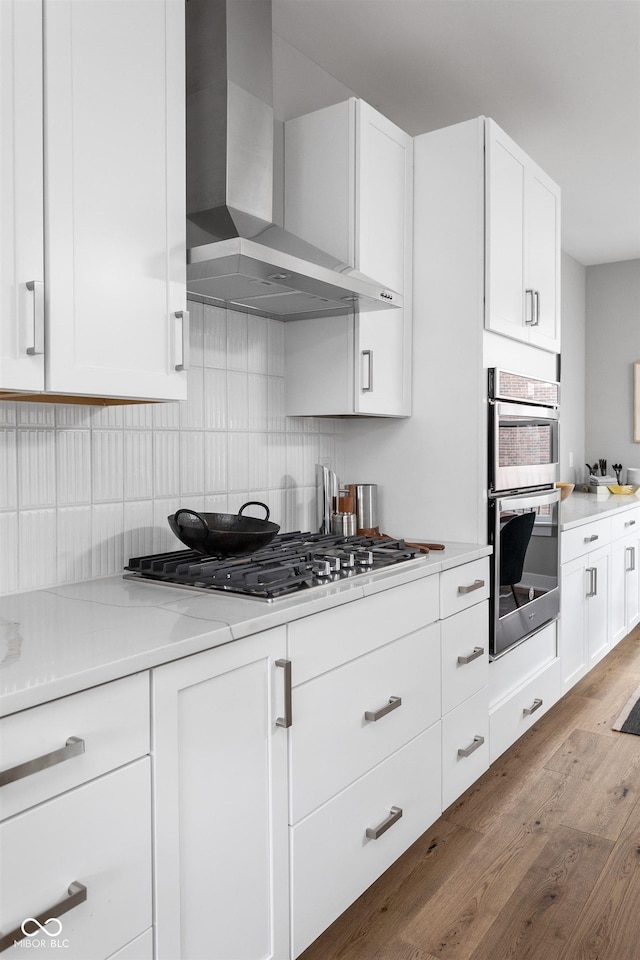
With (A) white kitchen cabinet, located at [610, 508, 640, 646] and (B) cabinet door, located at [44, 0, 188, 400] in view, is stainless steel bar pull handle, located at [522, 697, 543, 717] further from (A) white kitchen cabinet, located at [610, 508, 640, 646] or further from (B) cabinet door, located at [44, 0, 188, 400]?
(B) cabinet door, located at [44, 0, 188, 400]

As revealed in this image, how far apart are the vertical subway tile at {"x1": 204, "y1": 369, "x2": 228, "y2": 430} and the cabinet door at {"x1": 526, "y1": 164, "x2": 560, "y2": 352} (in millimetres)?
1341

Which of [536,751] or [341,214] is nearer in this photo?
[341,214]

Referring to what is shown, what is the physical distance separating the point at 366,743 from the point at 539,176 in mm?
2394

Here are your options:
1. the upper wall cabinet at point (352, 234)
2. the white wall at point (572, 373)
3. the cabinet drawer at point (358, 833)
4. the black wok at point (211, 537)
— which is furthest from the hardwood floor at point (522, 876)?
the white wall at point (572, 373)

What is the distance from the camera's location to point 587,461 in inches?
226

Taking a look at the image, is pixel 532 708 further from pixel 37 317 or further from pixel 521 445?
pixel 37 317

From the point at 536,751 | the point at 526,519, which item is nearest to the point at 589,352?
the point at 526,519

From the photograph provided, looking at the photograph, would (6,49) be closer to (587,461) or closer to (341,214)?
(341,214)

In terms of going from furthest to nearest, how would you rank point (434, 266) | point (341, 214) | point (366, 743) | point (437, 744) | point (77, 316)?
1. point (434, 266)
2. point (341, 214)
3. point (437, 744)
4. point (366, 743)
5. point (77, 316)

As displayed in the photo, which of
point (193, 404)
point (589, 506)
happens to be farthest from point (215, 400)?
point (589, 506)

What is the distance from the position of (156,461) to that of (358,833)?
1.15 meters

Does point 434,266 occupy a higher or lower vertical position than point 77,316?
higher

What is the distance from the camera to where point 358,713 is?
1.79 m

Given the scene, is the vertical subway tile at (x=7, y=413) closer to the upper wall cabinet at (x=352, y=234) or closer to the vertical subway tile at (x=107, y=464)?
the vertical subway tile at (x=107, y=464)
